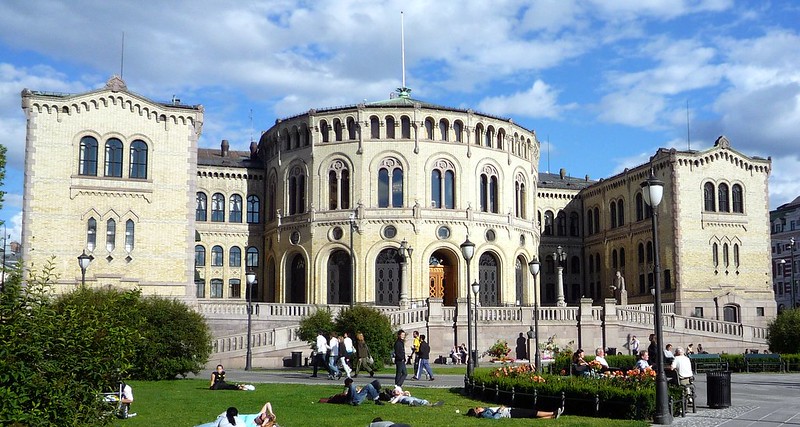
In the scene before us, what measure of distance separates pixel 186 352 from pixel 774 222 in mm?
81682

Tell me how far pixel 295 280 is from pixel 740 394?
3998 cm

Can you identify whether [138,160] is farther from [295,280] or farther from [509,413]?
[509,413]

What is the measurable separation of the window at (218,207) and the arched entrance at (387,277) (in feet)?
47.9

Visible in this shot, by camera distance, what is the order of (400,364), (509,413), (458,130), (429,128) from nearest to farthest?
(509,413)
(400,364)
(429,128)
(458,130)

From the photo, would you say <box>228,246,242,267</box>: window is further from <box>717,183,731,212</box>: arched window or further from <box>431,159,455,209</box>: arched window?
<box>717,183,731,212</box>: arched window

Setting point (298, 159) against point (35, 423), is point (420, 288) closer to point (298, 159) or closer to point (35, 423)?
point (298, 159)

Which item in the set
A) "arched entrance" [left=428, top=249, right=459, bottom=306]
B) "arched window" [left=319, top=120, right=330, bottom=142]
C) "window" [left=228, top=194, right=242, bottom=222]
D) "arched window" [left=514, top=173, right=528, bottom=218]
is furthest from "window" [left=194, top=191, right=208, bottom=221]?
"arched window" [left=514, top=173, right=528, bottom=218]

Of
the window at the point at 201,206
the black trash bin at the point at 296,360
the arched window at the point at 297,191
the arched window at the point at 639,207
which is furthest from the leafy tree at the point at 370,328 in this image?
the arched window at the point at 639,207

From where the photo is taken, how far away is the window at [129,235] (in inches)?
1966

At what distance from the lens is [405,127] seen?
5966 cm

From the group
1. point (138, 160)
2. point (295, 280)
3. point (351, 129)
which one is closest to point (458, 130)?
point (351, 129)

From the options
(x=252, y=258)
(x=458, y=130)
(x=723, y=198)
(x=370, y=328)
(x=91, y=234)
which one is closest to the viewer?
(x=370, y=328)

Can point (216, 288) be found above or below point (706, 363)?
above

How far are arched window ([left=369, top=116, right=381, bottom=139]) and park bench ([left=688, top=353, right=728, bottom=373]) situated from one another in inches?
1129
